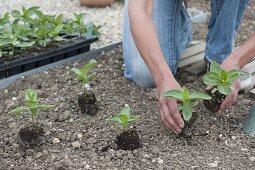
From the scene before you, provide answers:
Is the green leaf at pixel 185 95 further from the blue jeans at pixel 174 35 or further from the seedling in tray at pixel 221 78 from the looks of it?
the blue jeans at pixel 174 35

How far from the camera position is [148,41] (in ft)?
7.23

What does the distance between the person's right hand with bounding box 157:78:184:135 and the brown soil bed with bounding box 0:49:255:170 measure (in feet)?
0.40

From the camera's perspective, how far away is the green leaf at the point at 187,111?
2051mm

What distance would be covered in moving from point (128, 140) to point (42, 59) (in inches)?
39.8

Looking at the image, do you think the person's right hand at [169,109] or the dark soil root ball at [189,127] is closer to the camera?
the person's right hand at [169,109]

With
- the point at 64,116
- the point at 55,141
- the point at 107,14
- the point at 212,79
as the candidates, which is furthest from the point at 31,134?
the point at 107,14

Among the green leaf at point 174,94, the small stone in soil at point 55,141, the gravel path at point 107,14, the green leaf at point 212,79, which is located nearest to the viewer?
the green leaf at point 174,94

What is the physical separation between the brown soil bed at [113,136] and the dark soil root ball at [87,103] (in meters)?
0.03

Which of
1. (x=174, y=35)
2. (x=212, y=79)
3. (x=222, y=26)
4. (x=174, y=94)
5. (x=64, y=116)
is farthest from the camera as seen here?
(x=174, y=35)

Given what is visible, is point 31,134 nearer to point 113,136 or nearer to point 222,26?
point 113,136

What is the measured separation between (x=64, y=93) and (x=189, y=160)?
0.84m

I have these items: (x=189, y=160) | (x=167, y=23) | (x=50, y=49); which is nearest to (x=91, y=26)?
(x=50, y=49)

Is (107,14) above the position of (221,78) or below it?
below

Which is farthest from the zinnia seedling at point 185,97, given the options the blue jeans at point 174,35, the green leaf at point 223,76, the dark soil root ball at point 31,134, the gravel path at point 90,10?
the gravel path at point 90,10
